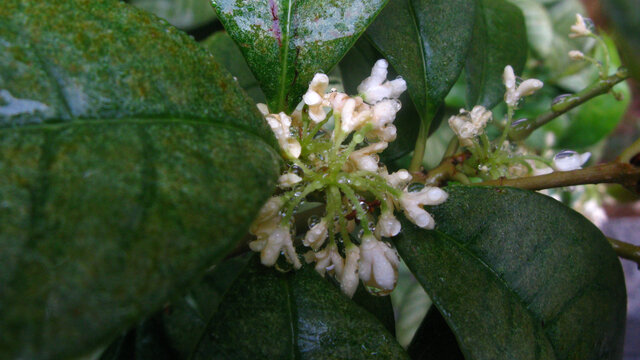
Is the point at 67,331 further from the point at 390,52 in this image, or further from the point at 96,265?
the point at 390,52

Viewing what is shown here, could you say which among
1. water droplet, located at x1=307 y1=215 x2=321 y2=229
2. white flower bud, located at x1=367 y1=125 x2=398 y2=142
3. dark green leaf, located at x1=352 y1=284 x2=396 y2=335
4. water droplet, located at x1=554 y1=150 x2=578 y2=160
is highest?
white flower bud, located at x1=367 y1=125 x2=398 y2=142

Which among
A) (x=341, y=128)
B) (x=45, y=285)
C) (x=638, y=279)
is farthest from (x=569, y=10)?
(x=45, y=285)

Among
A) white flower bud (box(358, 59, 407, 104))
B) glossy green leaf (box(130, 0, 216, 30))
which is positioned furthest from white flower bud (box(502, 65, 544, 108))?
glossy green leaf (box(130, 0, 216, 30))

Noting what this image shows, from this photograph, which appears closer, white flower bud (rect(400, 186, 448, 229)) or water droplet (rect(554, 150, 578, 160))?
white flower bud (rect(400, 186, 448, 229))

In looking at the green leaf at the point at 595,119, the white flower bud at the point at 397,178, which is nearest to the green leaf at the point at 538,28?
the green leaf at the point at 595,119

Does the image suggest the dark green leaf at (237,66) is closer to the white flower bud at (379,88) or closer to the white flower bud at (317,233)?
the white flower bud at (379,88)

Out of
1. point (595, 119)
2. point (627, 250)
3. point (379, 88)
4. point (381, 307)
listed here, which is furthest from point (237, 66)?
point (595, 119)

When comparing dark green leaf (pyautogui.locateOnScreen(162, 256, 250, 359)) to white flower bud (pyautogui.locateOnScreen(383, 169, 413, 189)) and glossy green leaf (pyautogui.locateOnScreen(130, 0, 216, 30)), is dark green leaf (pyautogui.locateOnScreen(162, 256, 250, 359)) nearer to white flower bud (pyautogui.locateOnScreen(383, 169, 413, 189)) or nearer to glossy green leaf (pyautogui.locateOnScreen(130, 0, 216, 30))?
white flower bud (pyautogui.locateOnScreen(383, 169, 413, 189))
